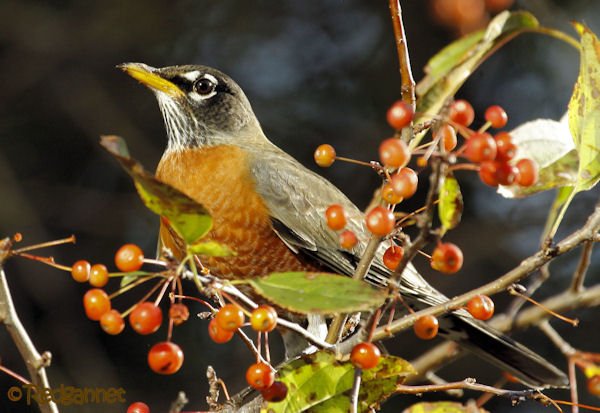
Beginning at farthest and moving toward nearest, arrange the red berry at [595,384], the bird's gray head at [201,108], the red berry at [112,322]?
1. the bird's gray head at [201,108]
2. the red berry at [595,384]
3. the red berry at [112,322]

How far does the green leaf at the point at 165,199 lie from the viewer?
3.75ft

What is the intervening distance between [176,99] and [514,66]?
2.13 metres

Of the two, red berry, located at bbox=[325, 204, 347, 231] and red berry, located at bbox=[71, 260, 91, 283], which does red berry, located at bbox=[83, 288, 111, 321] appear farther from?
red berry, located at bbox=[325, 204, 347, 231]

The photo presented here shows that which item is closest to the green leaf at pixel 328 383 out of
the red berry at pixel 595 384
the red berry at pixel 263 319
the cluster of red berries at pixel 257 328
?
the cluster of red berries at pixel 257 328

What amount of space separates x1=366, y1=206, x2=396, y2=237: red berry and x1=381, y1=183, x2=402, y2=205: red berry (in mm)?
63

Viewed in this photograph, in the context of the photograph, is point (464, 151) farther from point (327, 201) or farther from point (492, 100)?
point (492, 100)

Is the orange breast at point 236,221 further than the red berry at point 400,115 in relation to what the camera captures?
Yes

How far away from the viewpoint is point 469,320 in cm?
284

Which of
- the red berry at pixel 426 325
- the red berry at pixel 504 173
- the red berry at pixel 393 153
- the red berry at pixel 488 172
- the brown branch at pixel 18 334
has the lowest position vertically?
the brown branch at pixel 18 334

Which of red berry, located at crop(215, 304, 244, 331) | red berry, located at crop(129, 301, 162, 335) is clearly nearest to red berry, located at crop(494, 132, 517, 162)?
red berry, located at crop(215, 304, 244, 331)

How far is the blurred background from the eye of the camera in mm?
4066

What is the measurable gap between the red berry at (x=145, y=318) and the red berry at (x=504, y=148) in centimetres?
58

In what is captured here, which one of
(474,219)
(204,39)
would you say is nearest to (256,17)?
(204,39)

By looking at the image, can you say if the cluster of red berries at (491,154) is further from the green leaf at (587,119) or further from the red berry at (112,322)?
the red berry at (112,322)
